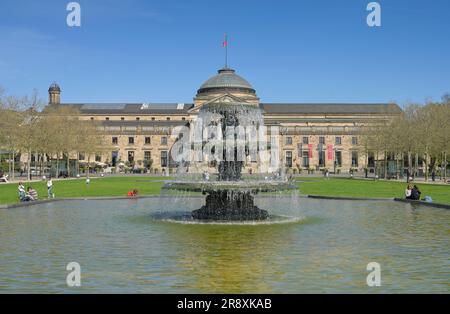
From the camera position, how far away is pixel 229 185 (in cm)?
2538

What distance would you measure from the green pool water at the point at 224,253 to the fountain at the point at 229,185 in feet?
6.09

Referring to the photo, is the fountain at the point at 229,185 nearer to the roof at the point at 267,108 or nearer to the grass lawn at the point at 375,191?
the grass lawn at the point at 375,191

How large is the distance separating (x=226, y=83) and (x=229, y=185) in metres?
111

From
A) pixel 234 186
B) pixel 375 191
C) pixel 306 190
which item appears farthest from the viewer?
pixel 306 190

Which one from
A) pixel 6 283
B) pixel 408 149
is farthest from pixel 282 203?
pixel 408 149

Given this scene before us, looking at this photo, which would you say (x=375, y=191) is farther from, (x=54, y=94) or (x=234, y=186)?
(x=54, y=94)

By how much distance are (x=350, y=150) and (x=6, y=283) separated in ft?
407

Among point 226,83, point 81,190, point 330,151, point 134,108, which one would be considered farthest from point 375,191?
point 134,108

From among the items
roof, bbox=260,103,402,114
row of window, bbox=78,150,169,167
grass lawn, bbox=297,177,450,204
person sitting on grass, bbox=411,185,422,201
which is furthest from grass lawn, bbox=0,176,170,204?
roof, bbox=260,103,402,114

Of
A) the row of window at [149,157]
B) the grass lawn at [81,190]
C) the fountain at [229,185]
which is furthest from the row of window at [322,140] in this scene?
the fountain at [229,185]
